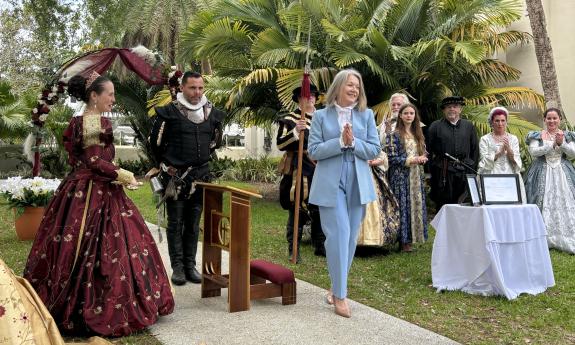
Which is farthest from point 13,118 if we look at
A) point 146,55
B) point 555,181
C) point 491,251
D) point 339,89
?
point 491,251

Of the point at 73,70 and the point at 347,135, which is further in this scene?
the point at 73,70

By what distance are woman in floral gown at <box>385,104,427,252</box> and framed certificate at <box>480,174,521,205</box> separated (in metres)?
1.77

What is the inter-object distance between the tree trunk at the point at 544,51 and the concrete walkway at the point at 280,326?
6.72m

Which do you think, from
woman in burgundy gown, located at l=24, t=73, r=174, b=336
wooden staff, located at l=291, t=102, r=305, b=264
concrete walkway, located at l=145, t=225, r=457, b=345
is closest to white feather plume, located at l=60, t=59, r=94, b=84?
woman in burgundy gown, located at l=24, t=73, r=174, b=336

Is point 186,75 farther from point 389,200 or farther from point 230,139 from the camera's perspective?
point 230,139

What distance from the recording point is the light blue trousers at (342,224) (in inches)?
194

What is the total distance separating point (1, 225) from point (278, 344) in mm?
7509

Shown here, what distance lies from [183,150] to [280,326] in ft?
6.30

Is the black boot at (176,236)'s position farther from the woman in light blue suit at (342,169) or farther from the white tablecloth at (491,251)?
the white tablecloth at (491,251)

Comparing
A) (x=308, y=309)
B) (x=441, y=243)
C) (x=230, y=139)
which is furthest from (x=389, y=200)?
(x=230, y=139)

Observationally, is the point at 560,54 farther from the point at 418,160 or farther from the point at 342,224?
the point at 342,224

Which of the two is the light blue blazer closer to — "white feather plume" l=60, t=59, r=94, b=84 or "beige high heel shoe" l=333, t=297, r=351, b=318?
"beige high heel shoe" l=333, t=297, r=351, b=318

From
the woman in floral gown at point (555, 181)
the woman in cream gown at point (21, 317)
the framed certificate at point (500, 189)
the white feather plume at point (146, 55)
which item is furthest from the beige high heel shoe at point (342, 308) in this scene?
the woman in floral gown at point (555, 181)

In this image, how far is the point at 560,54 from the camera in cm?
1201
